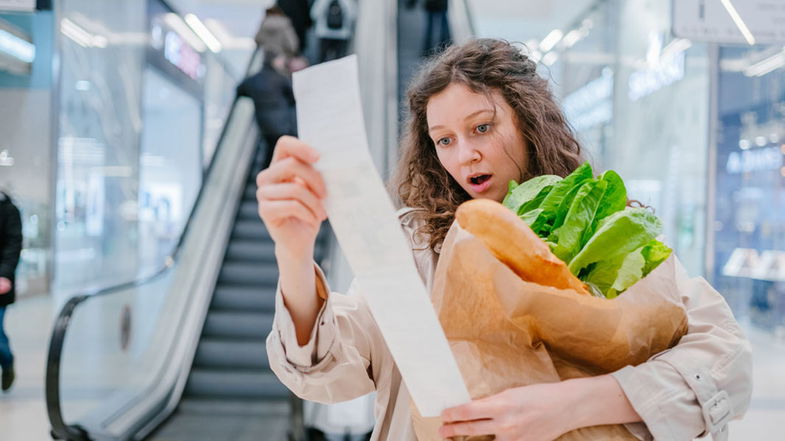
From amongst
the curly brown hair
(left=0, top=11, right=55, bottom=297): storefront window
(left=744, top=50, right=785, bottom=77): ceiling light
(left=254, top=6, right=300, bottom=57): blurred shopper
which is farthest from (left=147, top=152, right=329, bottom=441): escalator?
(left=744, top=50, right=785, bottom=77): ceiling light

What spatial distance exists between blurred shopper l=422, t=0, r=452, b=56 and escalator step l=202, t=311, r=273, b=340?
434 cm

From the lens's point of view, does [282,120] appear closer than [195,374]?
No

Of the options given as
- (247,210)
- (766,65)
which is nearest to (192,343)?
(247,210)

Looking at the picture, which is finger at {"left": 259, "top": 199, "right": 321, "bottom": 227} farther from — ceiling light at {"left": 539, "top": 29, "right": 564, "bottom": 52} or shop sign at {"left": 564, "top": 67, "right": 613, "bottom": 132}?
ceiling light at {"left": 539, "top": 29, "right": 564, "bottom": 52}

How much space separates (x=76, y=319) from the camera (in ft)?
14.2

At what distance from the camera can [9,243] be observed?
12.5 feet

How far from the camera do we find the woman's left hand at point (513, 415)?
0.77 m

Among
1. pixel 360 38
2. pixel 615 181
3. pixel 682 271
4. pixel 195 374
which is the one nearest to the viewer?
pixel 615 181

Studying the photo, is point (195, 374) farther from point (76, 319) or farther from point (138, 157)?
point (138, 157)

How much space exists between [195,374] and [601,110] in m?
6.01

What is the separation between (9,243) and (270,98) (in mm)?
3520

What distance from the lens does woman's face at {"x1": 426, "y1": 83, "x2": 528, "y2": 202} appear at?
3.69 feet

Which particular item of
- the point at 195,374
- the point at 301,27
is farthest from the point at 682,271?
the point at 301,27

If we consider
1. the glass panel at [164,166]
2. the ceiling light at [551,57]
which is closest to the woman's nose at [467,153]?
the glass panel at [164,166]
